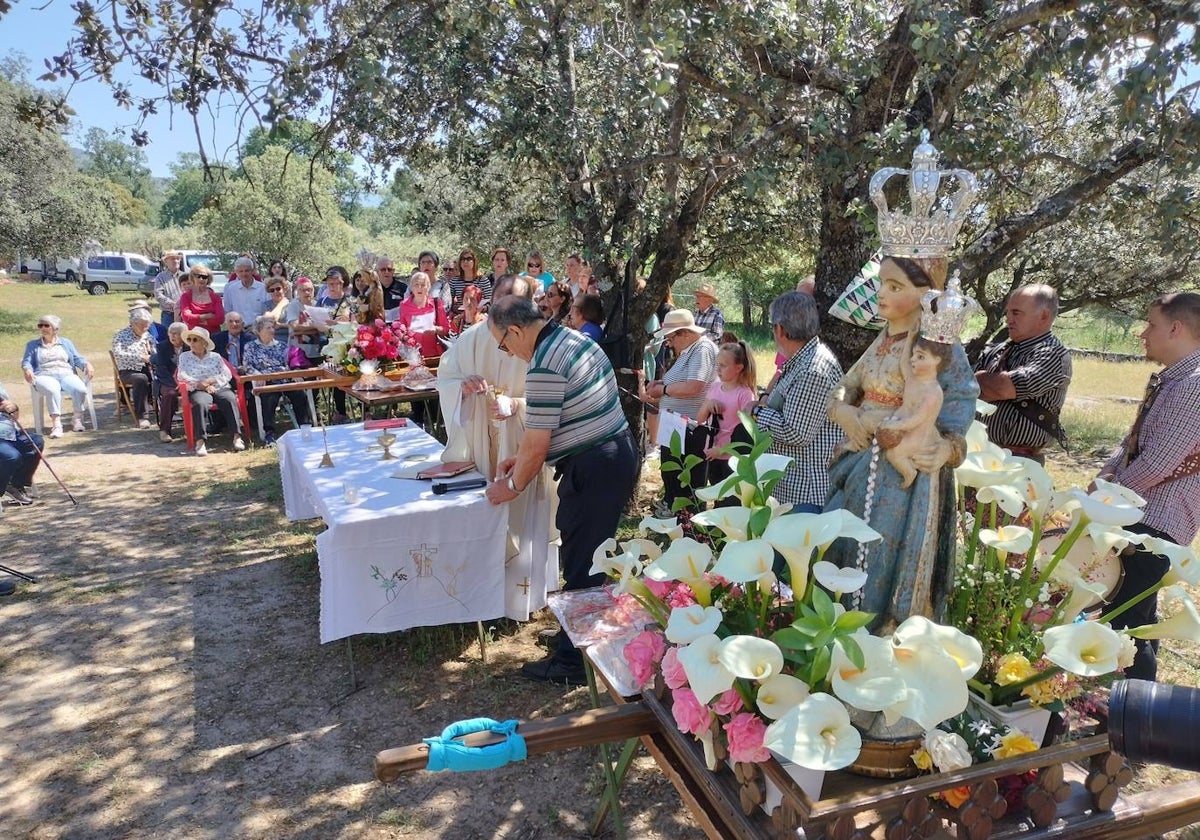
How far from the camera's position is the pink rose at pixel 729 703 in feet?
5.05

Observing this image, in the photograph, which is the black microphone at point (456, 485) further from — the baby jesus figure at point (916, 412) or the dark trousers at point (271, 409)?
the dark trousers at point (271, 409)

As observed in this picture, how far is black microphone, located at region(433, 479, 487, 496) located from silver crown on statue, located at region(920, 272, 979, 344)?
2780 millimetres

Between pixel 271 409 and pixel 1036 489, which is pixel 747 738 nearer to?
pixel 1036 489

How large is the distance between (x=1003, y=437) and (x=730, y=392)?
4.90ft

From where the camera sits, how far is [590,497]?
12.2 ft

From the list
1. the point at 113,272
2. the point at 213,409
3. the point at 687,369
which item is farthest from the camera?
the point at 113,272

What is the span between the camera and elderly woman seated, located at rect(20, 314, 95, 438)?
29.7 feet

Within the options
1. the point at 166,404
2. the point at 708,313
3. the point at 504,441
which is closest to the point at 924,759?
the point at 504,441

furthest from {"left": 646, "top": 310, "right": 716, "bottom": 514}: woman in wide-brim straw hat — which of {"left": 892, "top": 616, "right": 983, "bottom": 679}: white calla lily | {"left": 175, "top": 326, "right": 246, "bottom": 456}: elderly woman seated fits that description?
{"left": 175, "top": 326, "right": 246, "bottom": 456}: elderly woman seated

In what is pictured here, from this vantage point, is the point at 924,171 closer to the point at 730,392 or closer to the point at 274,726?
the point at 730,392

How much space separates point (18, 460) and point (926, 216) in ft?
21.0

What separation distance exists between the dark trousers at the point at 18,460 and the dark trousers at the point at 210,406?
2.29 meters

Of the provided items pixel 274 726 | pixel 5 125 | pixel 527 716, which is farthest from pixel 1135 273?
pixel 5 125

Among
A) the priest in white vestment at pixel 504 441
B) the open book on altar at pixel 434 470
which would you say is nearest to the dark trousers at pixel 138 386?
the open book on altar at pixel 434 470
